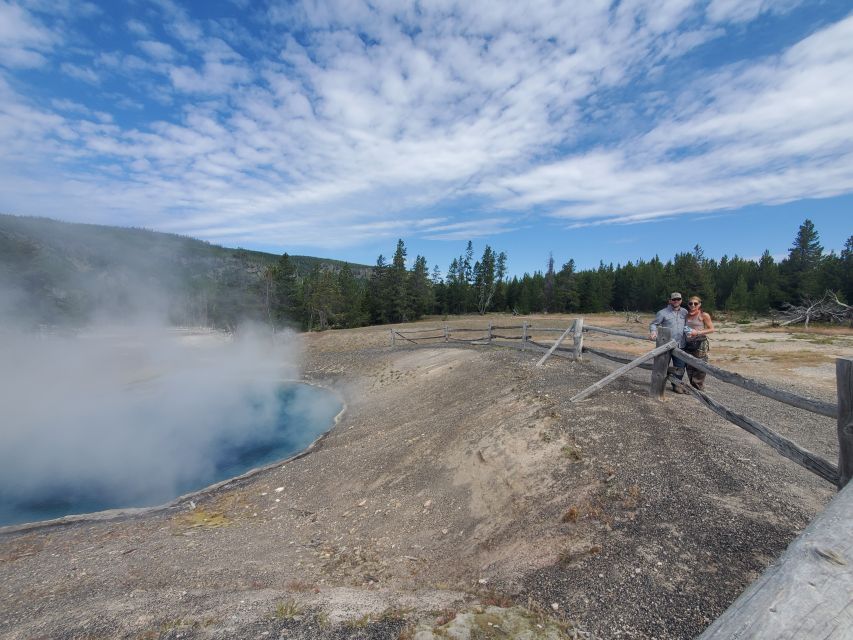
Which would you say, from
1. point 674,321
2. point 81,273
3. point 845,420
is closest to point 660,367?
point 674,321

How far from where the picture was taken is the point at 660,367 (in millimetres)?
7617

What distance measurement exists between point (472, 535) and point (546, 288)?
218 ft

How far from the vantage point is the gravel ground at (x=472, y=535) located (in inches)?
140

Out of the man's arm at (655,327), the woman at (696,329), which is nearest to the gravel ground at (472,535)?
the woman at (696,329)

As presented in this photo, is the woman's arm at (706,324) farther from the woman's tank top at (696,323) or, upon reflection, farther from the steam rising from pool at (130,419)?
the steam rising from pool at (130,419)

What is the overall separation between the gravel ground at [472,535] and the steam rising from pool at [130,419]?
8.50ft

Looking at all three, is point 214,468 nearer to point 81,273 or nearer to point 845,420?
point 845,420

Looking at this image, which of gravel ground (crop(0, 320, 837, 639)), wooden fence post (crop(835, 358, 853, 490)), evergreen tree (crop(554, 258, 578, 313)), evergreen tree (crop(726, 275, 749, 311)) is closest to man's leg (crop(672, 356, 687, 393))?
gravel ground (crop(0, 320, 837, 639))

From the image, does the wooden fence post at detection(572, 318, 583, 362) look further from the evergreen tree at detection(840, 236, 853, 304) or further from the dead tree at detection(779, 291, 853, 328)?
the evergreen tree at detection(840, 236, 853, 304)

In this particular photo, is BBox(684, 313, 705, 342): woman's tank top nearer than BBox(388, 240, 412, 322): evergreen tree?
Yes

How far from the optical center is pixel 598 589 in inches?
138

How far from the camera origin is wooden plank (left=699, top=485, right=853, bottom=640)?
113 cm

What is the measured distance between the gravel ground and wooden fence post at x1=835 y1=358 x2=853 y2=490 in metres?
1.15

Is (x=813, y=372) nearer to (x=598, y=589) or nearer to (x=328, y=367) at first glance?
(x=598, y=589)
